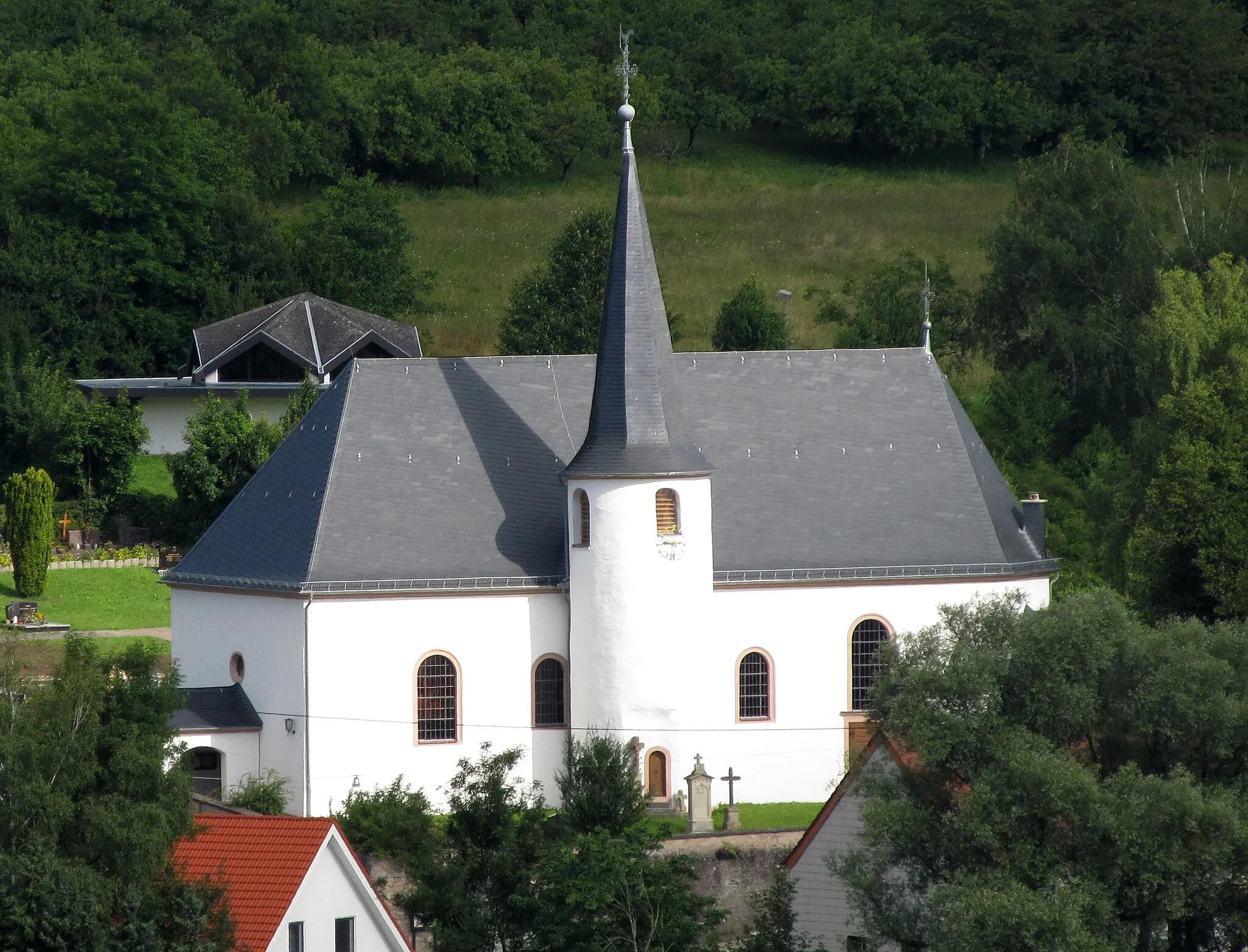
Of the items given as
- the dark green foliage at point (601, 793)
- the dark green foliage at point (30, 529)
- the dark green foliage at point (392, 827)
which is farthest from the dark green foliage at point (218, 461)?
the dark green foliage at point (601, 793)

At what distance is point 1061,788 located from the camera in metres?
30.2

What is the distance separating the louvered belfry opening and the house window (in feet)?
36.1

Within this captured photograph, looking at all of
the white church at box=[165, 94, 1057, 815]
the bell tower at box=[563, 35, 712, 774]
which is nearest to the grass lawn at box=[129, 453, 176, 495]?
the white church at box=[165, 94, 1057, 815]

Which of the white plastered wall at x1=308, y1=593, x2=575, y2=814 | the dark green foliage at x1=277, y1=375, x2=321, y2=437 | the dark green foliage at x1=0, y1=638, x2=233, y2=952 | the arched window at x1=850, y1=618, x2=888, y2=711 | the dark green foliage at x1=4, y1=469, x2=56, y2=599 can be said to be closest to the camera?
the dark green foliage at x1=0, y1=638, x2=233, y2=952

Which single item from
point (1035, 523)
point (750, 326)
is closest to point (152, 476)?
point (750, 326)

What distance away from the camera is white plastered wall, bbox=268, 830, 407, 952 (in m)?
33.6

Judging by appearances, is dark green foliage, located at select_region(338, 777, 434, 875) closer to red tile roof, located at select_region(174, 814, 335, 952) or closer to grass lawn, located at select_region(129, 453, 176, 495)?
red tile roof, located at select_region(174, 814, 335, 952)

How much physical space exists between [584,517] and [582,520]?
6 cm

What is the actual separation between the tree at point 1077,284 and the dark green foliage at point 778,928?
34.1 m

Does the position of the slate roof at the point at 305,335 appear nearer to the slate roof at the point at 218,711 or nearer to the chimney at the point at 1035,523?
the slate roof at the point at 218,711

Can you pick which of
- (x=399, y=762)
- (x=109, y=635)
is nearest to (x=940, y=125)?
(x=109, y=635)

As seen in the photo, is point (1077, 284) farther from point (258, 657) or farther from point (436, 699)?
point (258, 657)

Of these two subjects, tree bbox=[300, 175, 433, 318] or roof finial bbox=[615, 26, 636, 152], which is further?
tree bbox=[300, 175, 433, 318]

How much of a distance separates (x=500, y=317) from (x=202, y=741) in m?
41.3
